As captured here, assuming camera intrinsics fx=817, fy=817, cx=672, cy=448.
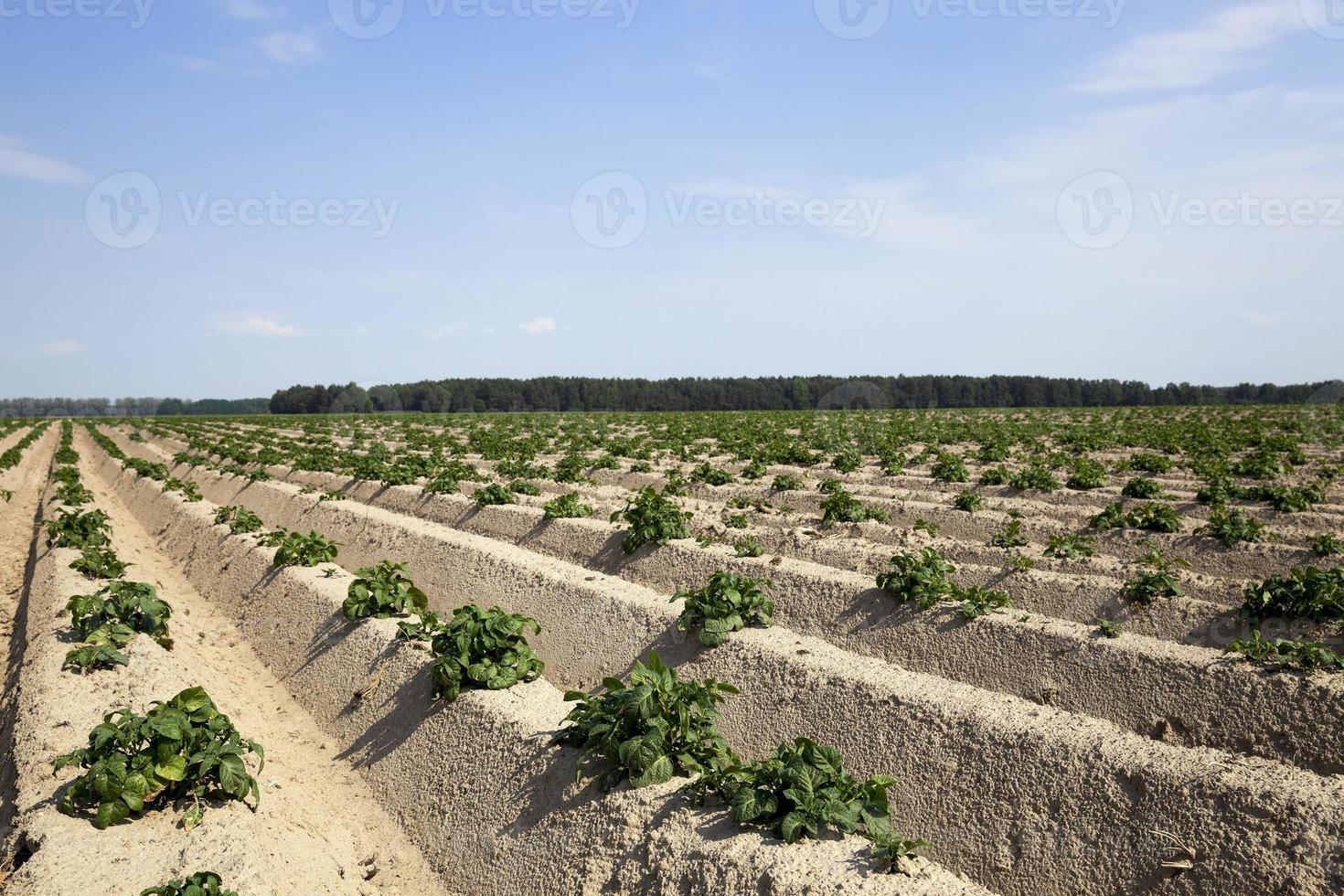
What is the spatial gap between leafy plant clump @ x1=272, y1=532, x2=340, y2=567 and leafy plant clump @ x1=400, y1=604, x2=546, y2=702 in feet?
18.3

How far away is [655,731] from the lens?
18.6 ft

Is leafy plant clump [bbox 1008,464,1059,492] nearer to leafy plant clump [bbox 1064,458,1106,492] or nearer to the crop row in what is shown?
leafy plant clump [bbox 1064,458,1106,492]

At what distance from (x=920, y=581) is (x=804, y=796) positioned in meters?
4.34

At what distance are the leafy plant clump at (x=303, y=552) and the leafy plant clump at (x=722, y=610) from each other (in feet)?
22.6

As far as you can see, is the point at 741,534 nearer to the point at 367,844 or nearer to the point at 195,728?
the point at 367,844

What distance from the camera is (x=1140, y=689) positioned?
7094 millimetres

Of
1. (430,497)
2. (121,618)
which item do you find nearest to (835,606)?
(121,618)

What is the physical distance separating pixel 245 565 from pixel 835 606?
9.87m

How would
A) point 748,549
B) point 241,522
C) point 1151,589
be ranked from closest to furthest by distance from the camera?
1. point 1151,589
2. point 748,549
3. point 241,522

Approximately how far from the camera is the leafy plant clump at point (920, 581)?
28.8ft

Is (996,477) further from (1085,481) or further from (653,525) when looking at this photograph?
(653,525)

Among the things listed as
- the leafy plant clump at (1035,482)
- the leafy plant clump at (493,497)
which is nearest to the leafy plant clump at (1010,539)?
the leafy plant clump at (1035,482)

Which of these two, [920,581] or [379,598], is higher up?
[920,581]

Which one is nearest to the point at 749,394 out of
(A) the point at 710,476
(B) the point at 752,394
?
(B) the point at 752,394
